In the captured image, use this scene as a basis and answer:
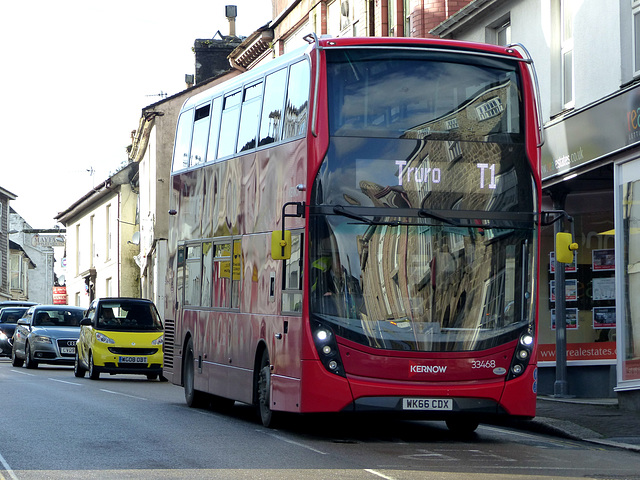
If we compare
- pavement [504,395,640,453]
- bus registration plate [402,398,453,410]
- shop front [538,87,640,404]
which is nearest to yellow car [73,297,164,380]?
shop front [538,87,640,404]

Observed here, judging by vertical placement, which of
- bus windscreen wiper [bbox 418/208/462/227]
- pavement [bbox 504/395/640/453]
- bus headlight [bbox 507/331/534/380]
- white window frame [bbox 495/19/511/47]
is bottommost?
pavement [bbox 504/395/640/453]

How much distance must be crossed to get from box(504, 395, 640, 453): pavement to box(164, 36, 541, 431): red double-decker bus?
Answer: 4.43 ft

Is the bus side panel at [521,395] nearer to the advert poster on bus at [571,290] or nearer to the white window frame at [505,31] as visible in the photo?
the advert poster on bus at [571,290]

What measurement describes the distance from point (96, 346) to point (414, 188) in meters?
15.6

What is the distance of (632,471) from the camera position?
1105cm

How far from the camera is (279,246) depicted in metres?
13.3

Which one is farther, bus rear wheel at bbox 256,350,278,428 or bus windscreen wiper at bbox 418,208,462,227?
bus rear wheel at bbox 256,350,278,428

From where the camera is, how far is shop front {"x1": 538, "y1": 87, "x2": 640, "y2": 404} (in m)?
17.9

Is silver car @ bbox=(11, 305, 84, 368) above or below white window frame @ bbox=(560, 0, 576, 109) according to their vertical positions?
below

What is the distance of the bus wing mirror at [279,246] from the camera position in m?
13.2

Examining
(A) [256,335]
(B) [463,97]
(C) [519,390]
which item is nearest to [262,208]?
(A) [256,335]

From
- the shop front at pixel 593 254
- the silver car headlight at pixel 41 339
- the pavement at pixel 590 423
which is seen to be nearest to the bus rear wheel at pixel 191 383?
the pavement at pixel 590 423

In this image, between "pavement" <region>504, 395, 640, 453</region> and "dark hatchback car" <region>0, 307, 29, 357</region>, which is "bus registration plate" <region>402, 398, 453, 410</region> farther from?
"dark hatchback car" <region>0, 307, 29, 357</region>

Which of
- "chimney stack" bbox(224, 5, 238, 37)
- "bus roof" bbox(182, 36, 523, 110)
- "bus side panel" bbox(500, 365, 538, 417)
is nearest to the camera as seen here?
"bus side panel" bbox(500, 365, 538, 417)
